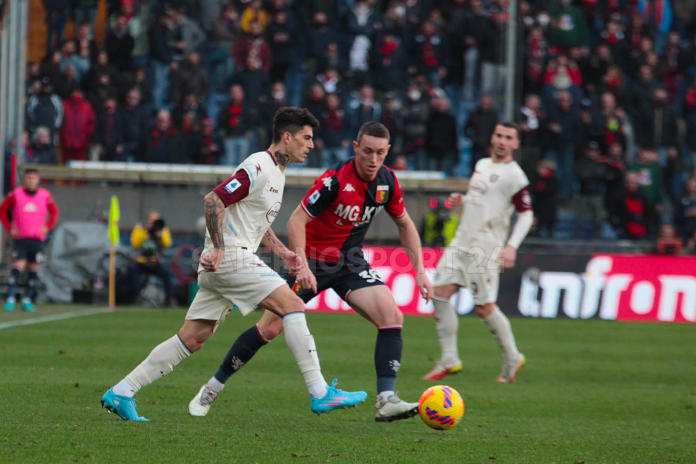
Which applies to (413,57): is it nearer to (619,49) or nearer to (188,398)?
(619,49)

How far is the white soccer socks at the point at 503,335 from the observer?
28.0 ft

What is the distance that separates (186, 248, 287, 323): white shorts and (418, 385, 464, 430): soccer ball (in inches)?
46.4

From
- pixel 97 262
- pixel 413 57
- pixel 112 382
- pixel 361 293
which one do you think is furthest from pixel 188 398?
pixel 413 57

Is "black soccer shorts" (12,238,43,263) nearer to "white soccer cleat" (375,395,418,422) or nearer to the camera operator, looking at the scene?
the camera operator

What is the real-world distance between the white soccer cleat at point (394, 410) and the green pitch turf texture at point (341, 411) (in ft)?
0.29

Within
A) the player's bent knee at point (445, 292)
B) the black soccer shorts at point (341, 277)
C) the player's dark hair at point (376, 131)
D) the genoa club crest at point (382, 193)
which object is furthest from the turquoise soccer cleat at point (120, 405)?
the player's bent knee at point (445, 292)

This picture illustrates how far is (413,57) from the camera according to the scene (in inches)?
761

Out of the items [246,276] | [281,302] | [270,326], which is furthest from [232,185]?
[270,326]

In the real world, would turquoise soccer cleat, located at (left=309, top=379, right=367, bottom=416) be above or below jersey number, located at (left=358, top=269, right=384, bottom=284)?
below

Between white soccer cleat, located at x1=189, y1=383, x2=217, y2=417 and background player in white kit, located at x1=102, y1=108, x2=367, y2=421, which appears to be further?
white soccer cleat, located at x1=189, y1=383, x2=217, y2=417

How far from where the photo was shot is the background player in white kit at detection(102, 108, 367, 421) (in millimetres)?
5480

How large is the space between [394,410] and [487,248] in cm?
334

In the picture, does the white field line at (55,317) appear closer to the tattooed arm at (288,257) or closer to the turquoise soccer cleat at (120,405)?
the turquoise soccer cleat at (120,405)

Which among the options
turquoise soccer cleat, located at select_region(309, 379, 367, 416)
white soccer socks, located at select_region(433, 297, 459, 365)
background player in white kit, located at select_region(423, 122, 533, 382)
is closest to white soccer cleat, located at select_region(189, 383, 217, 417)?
turquoise soccer cleat, located at select_region(309, 379, 367, 416)
